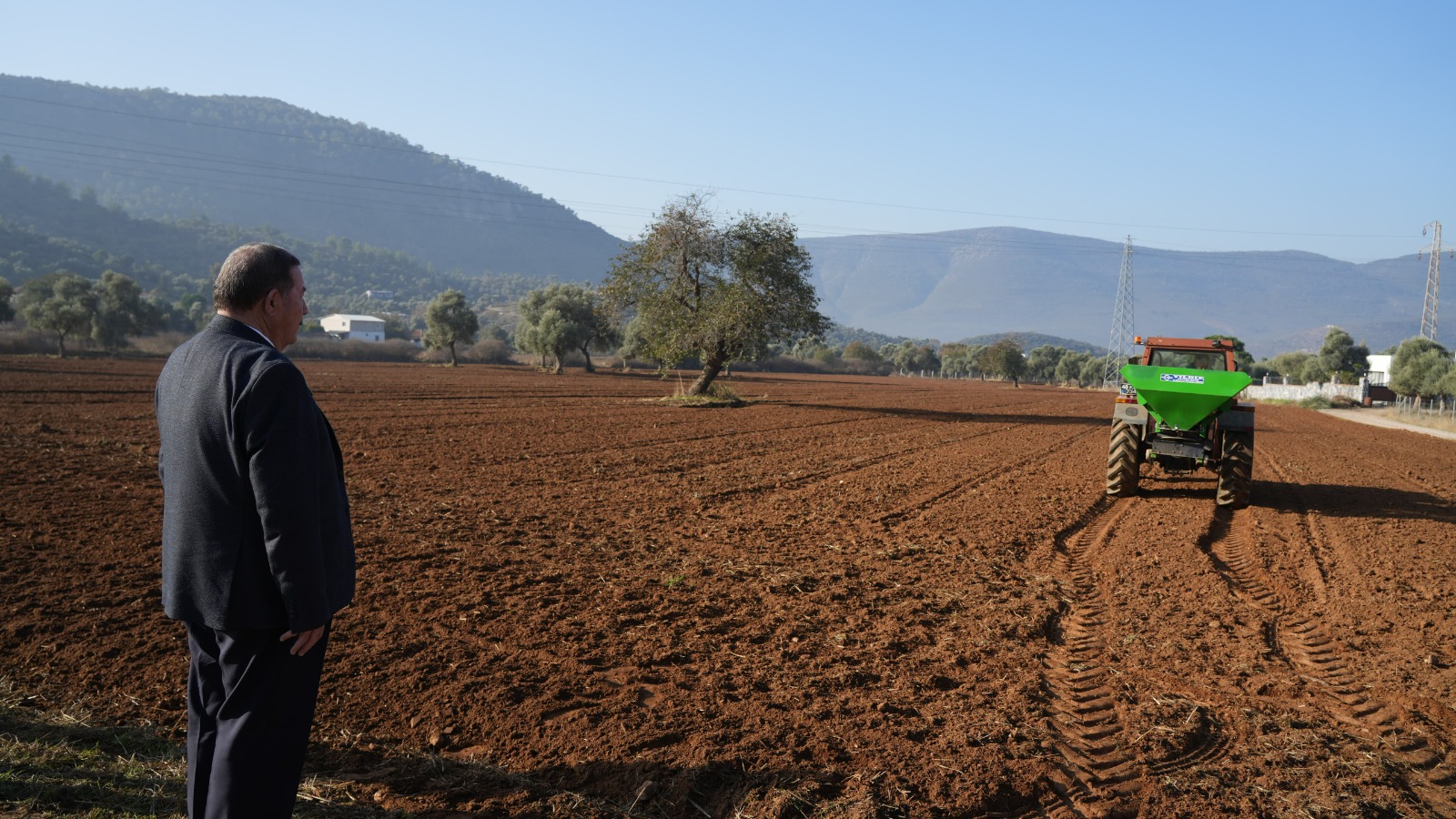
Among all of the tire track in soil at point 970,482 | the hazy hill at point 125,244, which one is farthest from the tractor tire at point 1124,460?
the hazy hill at point 125,244

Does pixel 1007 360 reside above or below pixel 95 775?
above

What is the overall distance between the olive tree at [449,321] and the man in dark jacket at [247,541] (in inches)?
2785

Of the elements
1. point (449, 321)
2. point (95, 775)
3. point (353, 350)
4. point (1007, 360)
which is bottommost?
point (95, 775)

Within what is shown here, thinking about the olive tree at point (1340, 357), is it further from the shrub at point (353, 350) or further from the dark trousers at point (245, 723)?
the dark trousers at point (245, 723)

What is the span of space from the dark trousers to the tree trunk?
30.9 m

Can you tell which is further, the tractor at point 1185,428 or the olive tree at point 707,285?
the olive tree at point 707,285

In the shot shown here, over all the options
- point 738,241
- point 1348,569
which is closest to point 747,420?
point 738,241

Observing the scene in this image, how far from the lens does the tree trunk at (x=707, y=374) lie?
1353 inches

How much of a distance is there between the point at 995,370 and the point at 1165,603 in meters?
92.4

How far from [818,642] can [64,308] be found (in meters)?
60.9

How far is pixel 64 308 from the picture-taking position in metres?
52.9

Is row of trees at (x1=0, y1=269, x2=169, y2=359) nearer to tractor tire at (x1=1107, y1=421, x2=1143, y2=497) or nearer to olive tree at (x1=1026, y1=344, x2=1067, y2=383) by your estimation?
tractor tire at (x1=1107, y1=421, x2=1143, y2=497)

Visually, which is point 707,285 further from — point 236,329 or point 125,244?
point 125,244

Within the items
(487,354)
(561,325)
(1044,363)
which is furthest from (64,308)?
(1044,363)
